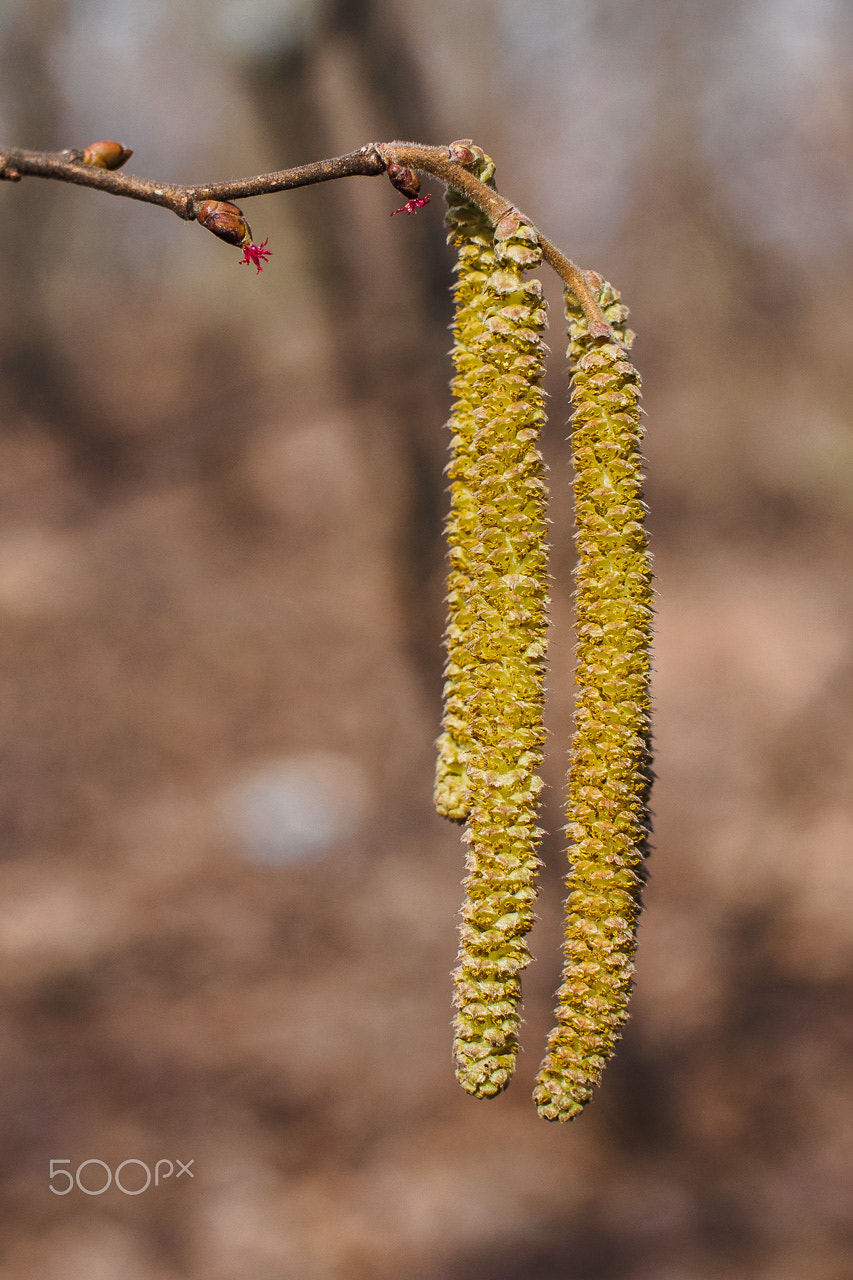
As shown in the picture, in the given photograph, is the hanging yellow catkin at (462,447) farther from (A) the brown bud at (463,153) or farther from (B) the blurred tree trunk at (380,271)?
(B) the blurred tree trunk at (380,271)

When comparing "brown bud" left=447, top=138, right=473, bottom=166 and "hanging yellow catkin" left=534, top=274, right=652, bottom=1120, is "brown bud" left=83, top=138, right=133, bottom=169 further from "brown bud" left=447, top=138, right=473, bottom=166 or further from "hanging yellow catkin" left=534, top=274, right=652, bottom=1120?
"hanging yellow catkin" left=534, top=274, right=652, bottom=1120

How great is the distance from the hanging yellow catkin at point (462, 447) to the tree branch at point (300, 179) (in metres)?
0.03

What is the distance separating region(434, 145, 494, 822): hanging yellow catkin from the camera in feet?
2.64

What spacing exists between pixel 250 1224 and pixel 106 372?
2626 millimetres

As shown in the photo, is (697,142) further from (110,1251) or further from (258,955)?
(110,1251)

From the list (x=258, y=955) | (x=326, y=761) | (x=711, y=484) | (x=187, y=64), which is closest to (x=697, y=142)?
(x=711, y=484)

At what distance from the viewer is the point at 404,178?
0.77 metres

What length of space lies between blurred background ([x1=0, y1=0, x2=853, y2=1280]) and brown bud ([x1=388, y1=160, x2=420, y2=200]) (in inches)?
85.7

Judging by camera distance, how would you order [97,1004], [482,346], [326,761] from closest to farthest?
[482,346] → [97,1004] → [326,761]

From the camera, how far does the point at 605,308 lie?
80 cm

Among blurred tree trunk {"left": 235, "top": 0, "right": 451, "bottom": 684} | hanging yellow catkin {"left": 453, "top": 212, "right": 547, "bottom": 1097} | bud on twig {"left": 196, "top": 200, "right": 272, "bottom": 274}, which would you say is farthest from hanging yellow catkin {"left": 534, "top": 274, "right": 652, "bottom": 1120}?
blurred tree trunk {"left": 235, "top": 0, "right": 451, "bottom": 684}

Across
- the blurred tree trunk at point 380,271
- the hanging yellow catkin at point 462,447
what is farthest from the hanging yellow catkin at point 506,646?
the blurred tree trunk at point 380,271

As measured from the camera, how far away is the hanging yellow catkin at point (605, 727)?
0.74 m

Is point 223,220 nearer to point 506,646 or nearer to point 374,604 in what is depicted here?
point 506,646
